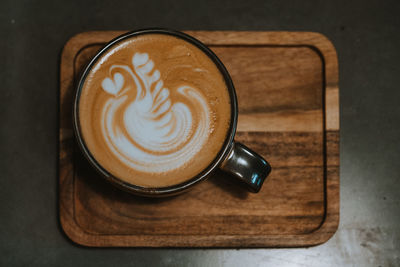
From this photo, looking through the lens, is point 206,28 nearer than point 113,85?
No

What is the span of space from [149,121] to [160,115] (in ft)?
0.07

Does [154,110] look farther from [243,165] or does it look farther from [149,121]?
[243,165]

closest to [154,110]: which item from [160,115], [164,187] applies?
[160,115]

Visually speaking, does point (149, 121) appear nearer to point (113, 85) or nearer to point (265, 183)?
point (113, 85)

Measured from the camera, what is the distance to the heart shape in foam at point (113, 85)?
25.7 inches

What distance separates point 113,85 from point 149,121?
9 centimetres

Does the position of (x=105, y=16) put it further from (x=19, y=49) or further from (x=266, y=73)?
(x=266, y=73)

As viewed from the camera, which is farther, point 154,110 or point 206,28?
point 206,28

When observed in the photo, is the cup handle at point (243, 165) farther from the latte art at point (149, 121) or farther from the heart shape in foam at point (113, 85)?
the heart shape in foam at point (113, 85)

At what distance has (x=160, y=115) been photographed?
0.65 meters

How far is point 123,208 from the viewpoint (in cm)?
72

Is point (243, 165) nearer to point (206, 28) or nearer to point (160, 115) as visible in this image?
point (160, 115)

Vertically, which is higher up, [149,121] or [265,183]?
[149,121]

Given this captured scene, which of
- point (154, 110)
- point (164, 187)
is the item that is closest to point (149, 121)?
point (154, 110)
